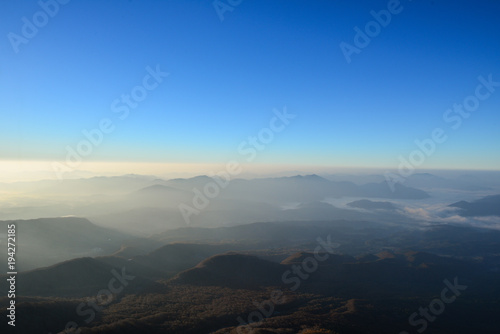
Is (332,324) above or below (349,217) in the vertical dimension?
above

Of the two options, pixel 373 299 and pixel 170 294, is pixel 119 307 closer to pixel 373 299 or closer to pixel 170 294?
pixel 170 294

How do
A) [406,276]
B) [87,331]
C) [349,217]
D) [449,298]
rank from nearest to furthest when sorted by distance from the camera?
[87,331]
[449,298]
[406,276]
[349,217]

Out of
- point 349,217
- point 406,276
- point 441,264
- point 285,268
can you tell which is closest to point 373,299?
point 285,268

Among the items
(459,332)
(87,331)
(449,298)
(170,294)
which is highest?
(87,331)

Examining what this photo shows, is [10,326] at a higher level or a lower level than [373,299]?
higher

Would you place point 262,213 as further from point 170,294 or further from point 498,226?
point 170,294

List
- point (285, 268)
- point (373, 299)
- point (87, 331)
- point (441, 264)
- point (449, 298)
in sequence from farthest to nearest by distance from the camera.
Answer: point (441, 264) < point (285, 268) < point (449, 298) < point (373, 299) < point (87, 331)

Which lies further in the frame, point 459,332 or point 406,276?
point 406,276

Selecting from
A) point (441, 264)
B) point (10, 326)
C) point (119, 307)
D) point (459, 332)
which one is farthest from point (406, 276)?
point (10, 326)

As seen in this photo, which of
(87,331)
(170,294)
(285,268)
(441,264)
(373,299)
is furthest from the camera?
(441,264)
